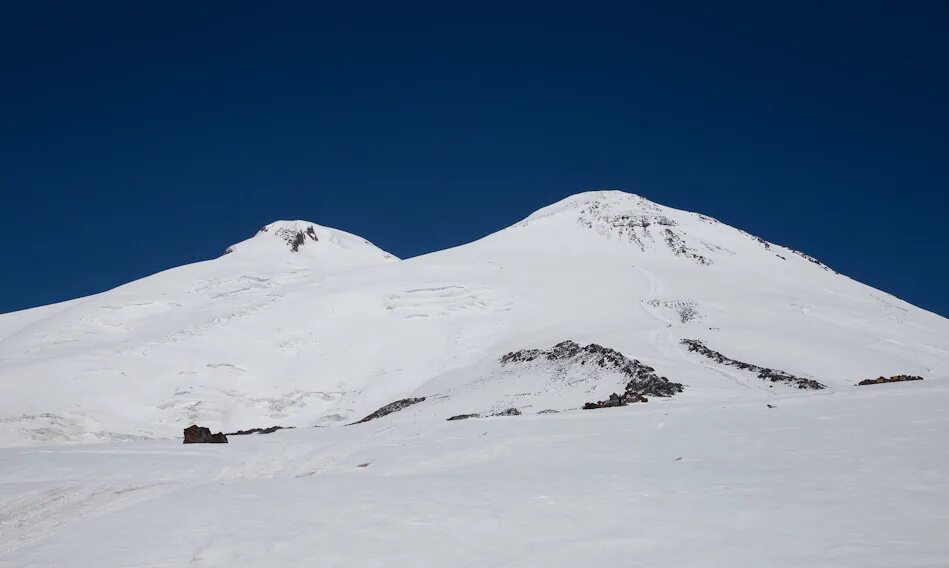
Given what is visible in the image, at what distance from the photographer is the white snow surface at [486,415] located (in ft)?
30.4

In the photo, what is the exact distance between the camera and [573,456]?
14789mm

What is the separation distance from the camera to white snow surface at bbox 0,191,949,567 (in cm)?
927

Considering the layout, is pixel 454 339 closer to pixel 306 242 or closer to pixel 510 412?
pixel 510 412

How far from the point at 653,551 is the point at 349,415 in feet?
117

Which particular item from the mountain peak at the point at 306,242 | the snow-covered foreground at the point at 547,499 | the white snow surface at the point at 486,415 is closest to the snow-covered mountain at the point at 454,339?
the white snow surface at the point at 486,415

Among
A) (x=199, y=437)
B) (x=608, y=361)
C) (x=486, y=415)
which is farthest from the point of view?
(x=608, y=361)

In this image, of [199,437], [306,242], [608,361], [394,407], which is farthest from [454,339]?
[306,242]

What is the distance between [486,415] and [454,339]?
2367 cm

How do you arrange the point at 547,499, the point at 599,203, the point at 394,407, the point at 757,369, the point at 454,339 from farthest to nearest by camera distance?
the point at 599,203
the point at 454,339
the point at 394,407
the point at 757,369
the point at 547,499

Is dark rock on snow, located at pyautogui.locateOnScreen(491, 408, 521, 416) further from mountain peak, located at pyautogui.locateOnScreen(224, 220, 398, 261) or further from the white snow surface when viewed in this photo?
mountain peak, located at pyautogui.locateOnScreen(224, 220, 398, 261)

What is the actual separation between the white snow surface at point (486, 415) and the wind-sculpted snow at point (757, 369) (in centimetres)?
106

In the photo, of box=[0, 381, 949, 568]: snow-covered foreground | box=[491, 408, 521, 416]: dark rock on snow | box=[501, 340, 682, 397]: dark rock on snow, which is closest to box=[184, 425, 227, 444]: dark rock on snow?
box=[0, 381, 949, 568]: snow-covered foreground

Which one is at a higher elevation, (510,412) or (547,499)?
(510,412)

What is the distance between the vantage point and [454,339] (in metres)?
53.3
